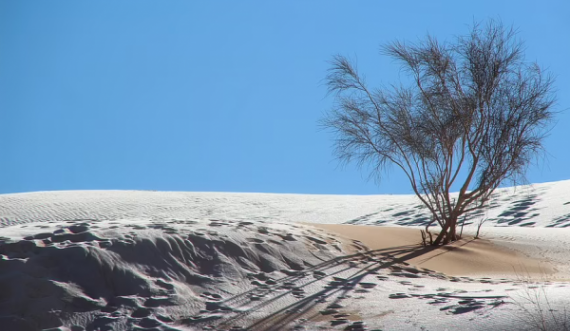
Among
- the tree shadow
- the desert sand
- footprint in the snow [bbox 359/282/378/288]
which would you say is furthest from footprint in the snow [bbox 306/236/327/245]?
footprint in the snow [bbox 359/282/378/288]

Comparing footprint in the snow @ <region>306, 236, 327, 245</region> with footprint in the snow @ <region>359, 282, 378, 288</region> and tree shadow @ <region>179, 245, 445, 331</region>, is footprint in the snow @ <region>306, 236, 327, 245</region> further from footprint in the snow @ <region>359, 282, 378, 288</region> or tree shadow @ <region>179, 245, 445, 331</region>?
footprint in the snow @ <region>359, 282, 378, 288</region>

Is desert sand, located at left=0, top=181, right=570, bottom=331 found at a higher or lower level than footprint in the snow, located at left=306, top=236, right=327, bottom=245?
lower

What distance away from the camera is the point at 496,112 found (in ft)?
35.7

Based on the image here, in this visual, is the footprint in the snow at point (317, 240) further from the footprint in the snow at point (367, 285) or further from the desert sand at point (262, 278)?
the footprint in the snow at point (367, 285)

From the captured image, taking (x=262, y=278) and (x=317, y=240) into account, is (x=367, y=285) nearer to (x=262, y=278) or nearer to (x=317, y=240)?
(x=262, y=278)

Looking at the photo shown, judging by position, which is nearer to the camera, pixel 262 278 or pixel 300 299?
pixel 300 299

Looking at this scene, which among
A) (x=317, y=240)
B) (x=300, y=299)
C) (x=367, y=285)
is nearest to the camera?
(x=300, y=299)

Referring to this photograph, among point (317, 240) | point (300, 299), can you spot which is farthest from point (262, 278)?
point (317, 240)

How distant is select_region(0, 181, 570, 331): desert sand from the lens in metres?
6.03

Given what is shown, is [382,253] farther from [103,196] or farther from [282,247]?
[103,196]

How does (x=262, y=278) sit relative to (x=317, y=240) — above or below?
below

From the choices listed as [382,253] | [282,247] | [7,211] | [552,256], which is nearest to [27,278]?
[282,247]

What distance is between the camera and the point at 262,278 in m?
7.55

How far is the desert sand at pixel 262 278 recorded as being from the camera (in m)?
6.03
